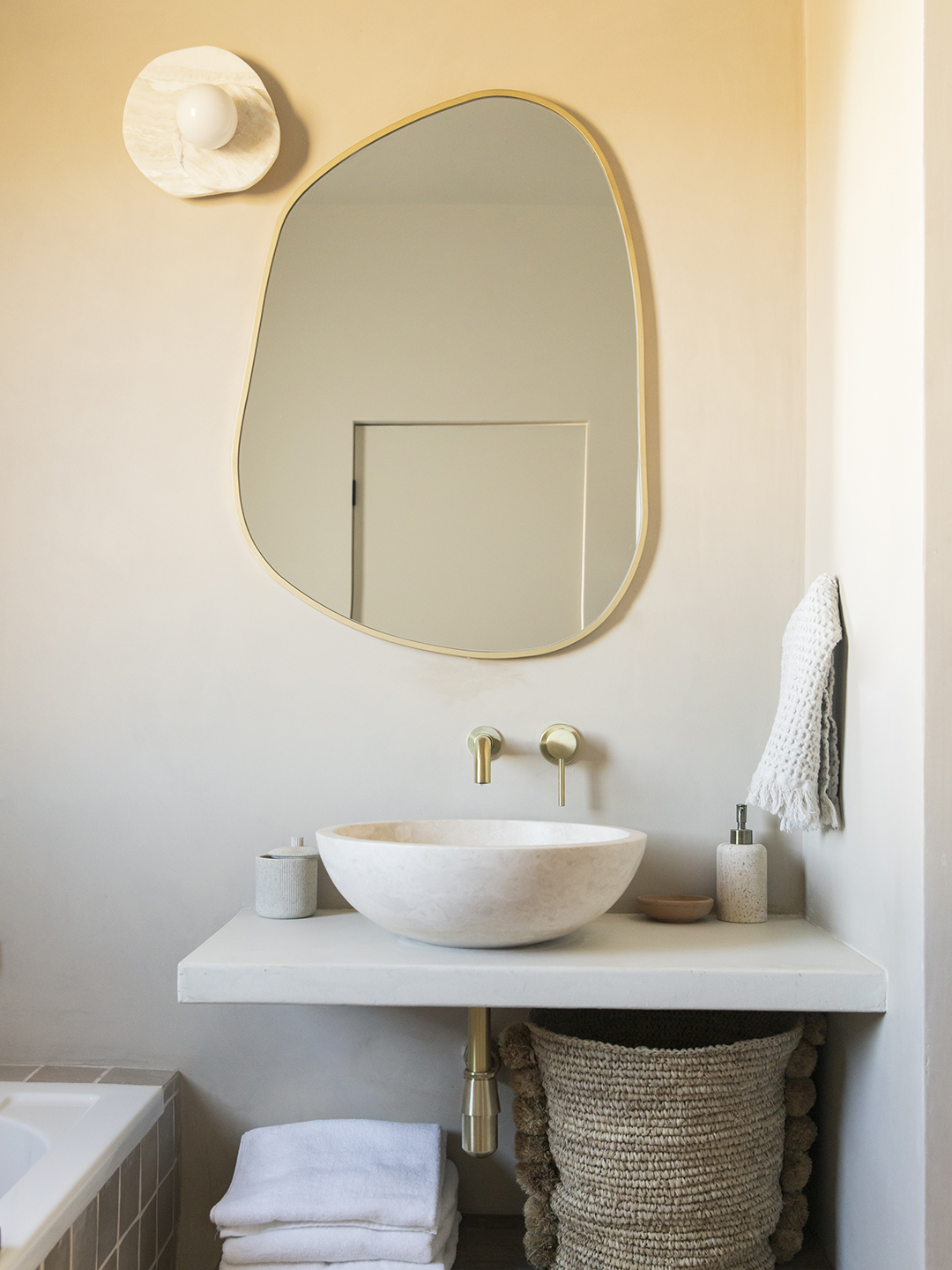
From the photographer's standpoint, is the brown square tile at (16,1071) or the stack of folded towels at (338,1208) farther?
the brown square tile at (16,1071)

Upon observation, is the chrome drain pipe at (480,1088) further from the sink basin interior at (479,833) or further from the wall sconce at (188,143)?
the wall sconce at (188,143)

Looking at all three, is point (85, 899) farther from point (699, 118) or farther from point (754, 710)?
point (699, 118)

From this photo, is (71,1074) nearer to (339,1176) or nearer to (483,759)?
(339,1176)

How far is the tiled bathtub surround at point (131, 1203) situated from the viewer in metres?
1.22

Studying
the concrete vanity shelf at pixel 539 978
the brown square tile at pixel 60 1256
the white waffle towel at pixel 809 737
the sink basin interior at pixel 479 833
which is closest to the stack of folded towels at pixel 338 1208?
the brown square tile at pixel 60 1256

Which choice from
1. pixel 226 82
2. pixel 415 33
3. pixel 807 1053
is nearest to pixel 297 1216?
pixel 807 1053

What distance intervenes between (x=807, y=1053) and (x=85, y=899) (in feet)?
3.91

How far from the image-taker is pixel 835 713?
56.9 inches

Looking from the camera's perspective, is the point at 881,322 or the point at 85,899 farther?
the point at 85,899

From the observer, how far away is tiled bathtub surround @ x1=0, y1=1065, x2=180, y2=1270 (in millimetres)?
1220

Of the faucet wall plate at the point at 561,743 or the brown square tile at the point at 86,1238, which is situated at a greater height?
the faucet wall plate at the point at 561,743

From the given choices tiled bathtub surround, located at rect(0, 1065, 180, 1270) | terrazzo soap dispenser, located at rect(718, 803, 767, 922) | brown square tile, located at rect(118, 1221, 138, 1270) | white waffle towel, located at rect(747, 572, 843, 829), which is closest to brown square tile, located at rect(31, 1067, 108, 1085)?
tiled bathtub surround, located at rect(0, 1065, 180, 1270)

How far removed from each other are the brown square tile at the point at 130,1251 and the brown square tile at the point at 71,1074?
0.83 ft

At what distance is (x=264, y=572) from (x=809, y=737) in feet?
3.06
